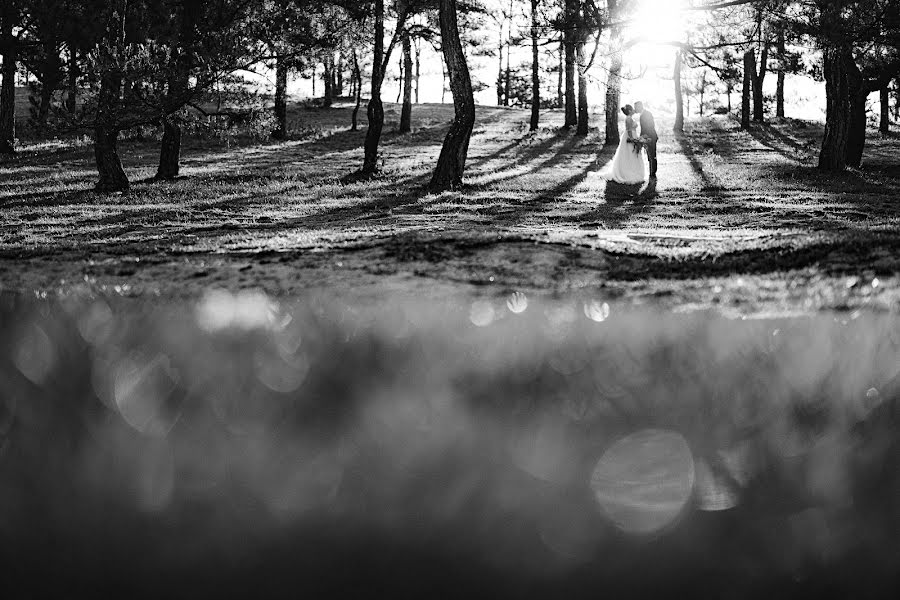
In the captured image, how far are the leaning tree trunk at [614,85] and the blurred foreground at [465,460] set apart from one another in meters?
11.3

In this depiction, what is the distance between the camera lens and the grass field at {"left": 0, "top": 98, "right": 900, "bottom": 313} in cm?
638

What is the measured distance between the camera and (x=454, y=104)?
1723 centimetres

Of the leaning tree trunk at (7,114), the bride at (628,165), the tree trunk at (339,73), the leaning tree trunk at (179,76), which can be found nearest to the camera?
the leaning tree trunk at (179,76)

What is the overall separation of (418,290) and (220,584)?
2888 millimetres

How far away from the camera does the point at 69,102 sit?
1587 centimetres

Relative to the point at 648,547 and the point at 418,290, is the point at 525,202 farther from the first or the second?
the point at 648,547

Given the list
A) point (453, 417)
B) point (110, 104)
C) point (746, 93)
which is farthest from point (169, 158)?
point (746, 93)

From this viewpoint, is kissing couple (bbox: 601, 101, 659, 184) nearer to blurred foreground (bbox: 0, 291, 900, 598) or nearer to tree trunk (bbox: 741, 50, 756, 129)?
blurred foreground (bbox: 0, 291, 900, 598)

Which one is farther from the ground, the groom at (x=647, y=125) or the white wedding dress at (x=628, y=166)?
the groom at (x=647, y=125)

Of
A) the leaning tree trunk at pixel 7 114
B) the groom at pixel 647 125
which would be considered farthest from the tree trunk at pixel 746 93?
the leaning tree trunk at pixel 7 114

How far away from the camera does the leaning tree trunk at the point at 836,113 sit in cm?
1975

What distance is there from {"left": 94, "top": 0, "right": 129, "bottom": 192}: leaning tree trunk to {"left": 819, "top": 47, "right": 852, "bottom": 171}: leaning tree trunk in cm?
1494

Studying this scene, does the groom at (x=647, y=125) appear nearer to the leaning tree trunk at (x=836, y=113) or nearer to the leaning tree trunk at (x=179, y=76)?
the leaning tree trunk at (x=836, y=113)

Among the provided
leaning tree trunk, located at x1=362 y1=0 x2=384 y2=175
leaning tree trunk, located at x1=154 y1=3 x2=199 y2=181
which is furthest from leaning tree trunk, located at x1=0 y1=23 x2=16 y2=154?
leaning tree trunk, located at x1=362 y1=0 x2=384 y2=175
